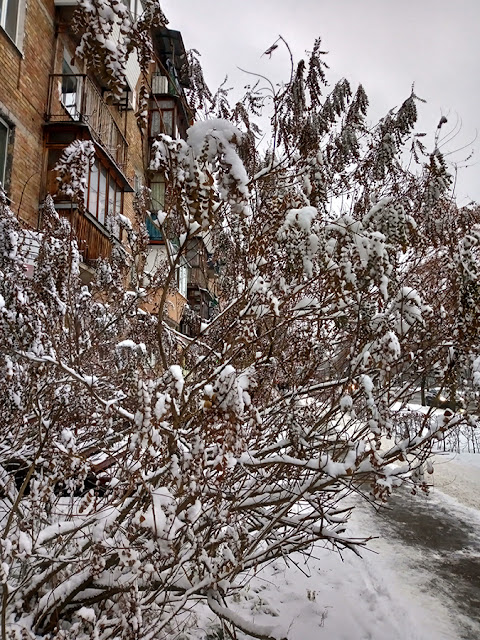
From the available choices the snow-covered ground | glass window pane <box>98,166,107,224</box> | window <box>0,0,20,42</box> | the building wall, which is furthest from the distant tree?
window <box>0,0,20,42</box>

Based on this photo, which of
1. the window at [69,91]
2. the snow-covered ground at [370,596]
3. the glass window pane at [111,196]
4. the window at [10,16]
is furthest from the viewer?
the glass window pane at [111,196]

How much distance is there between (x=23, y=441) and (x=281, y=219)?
2765mm

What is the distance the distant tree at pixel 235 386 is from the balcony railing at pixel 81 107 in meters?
8.23

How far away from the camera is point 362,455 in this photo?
8.80 feet

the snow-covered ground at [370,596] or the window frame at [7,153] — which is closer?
the snow-covered ground at [370,596]

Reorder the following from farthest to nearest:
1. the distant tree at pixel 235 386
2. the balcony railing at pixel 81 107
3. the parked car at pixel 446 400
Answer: the balcony railing at pixel 81 107
the parked car at pixel 446 400
the distant tree at pixel 235 386

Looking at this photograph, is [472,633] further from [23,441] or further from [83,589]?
[23,441]

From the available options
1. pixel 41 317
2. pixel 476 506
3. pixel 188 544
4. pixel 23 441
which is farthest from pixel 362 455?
pixel 476 506

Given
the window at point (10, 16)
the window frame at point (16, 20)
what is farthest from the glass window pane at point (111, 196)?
the window at point (10, 16)

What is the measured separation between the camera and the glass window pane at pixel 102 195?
1161 centimetres

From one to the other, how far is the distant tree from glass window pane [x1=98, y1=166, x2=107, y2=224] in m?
7.80

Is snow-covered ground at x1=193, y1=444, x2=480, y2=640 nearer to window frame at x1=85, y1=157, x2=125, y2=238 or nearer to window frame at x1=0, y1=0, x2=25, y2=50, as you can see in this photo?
window frame at x1=85, y1=157, x2=125, y2=238

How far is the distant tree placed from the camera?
7.55ft

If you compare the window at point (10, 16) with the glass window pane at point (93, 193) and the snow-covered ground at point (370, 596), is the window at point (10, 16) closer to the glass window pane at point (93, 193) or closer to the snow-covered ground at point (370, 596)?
the glass window pane at point (93, 193)
